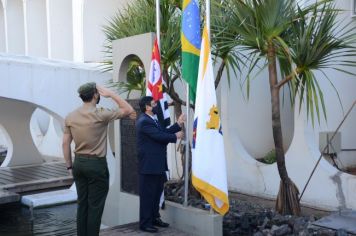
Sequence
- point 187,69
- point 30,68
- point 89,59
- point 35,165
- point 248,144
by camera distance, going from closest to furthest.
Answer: point 187,69 < point 248,144 < point 30,68 < point 35,165 < point 89,59

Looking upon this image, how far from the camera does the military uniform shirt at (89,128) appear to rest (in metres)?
4.68

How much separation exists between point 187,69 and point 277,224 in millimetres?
2227

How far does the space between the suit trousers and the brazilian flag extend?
1281 mm

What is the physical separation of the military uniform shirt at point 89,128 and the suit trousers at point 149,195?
86cm

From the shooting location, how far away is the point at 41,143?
17.3 meters

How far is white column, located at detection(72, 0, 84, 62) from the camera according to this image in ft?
52.4

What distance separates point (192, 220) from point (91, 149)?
161cm

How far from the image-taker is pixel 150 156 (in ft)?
17.4

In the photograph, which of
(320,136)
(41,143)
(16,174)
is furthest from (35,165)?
(320,136)

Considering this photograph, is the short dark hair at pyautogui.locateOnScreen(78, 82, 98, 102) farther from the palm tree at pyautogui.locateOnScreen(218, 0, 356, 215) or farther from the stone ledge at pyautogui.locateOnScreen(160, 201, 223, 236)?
the palm tree at pyautogui.locateOnScreen(218, 0, 356, 215)

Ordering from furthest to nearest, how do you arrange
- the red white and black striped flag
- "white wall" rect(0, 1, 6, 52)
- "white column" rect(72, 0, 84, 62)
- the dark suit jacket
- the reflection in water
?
"white wall" rect(0, 1, 6, 52) < "white column" rect(72, 0, 84, 62) < the reflection in water < the red white and black striped flag < the dark suit jacket

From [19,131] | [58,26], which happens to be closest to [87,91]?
[19,131]

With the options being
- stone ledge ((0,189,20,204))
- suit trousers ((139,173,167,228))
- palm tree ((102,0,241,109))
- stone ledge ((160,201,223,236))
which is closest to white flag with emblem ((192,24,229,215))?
stone ledge ((160,201,223,236))

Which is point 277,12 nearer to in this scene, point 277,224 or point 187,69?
point 187,69
